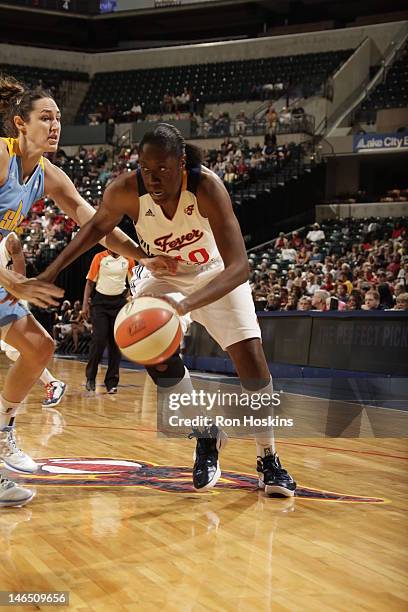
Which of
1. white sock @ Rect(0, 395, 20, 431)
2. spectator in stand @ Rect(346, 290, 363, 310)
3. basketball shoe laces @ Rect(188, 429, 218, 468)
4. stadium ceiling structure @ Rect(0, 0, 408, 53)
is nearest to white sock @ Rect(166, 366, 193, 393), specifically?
basketball shoe laces @ Rect(188, 429, 218, 468)

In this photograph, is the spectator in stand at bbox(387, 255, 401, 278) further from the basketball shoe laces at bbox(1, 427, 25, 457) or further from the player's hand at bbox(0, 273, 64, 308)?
the player's hand at bbox(0, 273, 64, 308)

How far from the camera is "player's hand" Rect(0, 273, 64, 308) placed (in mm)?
3598

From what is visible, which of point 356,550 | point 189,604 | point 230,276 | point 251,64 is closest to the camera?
point 189,604

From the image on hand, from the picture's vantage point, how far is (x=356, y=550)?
10.6ft

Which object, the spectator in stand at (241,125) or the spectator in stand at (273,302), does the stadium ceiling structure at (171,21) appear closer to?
the spectator in stand at (241,125)

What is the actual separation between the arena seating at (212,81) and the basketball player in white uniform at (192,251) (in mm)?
21081

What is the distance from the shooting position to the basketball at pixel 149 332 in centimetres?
321

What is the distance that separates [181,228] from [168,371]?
0.85 metres

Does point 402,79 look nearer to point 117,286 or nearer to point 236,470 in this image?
point 117,286

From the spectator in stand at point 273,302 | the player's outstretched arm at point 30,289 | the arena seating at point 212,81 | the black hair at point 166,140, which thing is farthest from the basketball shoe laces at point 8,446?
the arena seating at point 212,81

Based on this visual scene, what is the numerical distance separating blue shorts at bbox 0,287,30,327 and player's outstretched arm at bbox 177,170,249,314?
1049 mm

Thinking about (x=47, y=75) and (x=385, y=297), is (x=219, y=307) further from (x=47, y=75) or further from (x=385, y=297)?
(x=47, y=75)

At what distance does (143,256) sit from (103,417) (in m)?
3.49

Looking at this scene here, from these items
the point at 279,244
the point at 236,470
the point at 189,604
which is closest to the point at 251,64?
the point at 279,244
